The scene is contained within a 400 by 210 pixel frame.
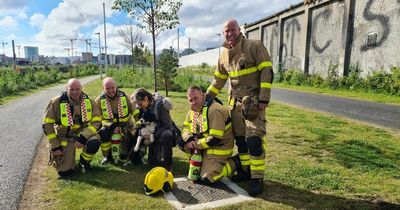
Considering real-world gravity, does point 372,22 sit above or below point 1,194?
above

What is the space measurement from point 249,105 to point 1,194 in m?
3.42

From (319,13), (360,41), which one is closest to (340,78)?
(360,41)

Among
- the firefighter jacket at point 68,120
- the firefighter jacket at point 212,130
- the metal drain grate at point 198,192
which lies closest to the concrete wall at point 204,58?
the firefighter jacket at point 68,120

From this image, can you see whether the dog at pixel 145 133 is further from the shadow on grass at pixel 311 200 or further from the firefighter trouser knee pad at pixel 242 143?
the shadow on grass at pixel 311 200

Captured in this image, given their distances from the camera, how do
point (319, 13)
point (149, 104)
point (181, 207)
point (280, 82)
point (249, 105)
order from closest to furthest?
1. point (181, 207)
2. point (249, 105)
3. point (149, 104)
4. point (319, 13)
5. point (280, 82)

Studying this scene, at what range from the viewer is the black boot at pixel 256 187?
4043 mm

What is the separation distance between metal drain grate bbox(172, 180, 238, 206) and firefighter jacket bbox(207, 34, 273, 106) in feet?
3.88

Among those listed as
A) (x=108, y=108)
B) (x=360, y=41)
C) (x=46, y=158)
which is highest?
(x=360, y=41)

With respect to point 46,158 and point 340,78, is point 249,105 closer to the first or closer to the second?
point 46,158

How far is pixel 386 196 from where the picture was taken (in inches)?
157

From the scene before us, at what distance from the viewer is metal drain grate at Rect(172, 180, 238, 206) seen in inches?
156

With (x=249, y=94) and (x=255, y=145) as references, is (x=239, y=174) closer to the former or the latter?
(x=255, y=145)

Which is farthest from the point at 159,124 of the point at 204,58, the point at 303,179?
the point at 204,58

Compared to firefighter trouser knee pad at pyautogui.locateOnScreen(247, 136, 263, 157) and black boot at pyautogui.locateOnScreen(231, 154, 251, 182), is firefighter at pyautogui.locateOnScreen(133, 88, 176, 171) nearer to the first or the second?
black boot at pyautogui.locateOnScreen(231, 154, 251, 182)
